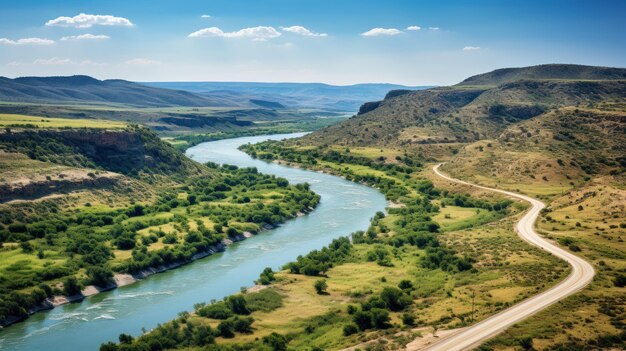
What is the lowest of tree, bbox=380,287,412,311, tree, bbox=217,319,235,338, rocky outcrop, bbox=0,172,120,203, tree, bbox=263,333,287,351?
tree, bbox=217,319,235,338

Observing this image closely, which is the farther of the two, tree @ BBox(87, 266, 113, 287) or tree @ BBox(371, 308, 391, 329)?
tree @ BBox(87, 266, 113, 287)

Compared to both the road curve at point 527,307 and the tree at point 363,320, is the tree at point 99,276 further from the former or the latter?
the road curve at point 527,307

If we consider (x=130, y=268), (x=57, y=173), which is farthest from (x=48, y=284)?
(x=57, y=173)

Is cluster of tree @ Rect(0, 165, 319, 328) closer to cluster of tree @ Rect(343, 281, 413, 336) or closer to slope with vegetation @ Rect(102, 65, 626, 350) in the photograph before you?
slope with vegetation @ Rect(102, 65, 626, 350)

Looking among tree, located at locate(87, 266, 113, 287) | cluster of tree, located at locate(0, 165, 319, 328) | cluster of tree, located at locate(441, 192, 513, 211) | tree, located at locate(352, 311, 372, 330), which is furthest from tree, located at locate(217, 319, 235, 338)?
cluster of tree, located at locate(441, 192, 513, 211)

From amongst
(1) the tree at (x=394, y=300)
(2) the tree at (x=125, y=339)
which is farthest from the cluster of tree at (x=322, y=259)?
(2) the tree at (x=125, y=339)

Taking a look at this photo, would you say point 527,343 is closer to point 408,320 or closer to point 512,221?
point 408,320
